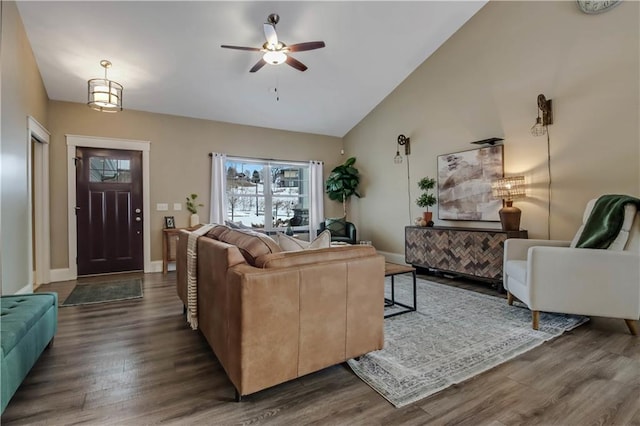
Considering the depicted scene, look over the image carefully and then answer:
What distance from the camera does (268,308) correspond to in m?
1.59

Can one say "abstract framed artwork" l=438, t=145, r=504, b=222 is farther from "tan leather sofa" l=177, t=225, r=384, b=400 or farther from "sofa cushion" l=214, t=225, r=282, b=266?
"sofa cushion" l=214, t=225, r=282, b=266

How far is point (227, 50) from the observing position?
13.5 ft

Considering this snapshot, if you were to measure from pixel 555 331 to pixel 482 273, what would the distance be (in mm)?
1377

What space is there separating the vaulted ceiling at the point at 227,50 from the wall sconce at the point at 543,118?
1.70 meters

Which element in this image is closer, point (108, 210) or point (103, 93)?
point (103, 93)

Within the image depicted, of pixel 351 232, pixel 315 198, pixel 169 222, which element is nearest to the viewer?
pixel 169 222

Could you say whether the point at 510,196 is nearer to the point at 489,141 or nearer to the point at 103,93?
the point at 489,141

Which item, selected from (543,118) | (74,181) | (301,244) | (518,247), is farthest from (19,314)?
(543,118)

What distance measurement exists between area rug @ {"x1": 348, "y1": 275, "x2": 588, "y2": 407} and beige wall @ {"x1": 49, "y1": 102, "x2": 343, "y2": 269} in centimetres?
400

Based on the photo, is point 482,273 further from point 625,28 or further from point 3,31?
point 3,31

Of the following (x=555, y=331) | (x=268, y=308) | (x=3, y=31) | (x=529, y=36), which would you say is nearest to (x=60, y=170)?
(x=3, y=31)

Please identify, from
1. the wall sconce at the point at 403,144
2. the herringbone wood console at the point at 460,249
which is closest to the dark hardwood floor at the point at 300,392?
the herringbone wood console at the point at 460,249

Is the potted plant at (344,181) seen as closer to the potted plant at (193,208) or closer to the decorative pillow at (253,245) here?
the potted plant at (193,208)

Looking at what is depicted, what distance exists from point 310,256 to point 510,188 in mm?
3296
